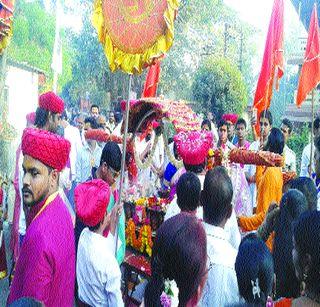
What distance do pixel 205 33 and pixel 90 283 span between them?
35679mm

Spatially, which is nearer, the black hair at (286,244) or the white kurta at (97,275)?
the white kurta at (97,275)

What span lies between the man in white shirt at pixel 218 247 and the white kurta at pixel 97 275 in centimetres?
66

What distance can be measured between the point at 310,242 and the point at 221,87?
24.4m

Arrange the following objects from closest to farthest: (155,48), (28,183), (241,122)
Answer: (28,183) → (155,48) → (241,122)

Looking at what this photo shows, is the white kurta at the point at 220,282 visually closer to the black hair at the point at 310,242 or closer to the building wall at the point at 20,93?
the black hair at the point at 310,242

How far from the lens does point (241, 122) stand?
348 inches

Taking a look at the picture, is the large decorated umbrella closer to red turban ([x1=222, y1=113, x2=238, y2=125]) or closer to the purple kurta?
the purple kurta

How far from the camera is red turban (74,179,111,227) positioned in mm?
3246

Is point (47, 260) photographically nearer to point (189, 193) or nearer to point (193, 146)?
point (189, 193)

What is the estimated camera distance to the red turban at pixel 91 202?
325 centimetres

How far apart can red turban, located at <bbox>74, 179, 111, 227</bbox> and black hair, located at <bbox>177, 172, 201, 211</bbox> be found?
0.52m

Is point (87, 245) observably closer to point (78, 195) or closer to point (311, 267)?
point (78, 195)

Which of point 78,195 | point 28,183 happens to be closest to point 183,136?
point 78,195

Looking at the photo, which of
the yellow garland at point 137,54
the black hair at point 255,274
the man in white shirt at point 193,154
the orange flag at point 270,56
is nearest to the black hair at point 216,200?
the black hair at point 255,274
